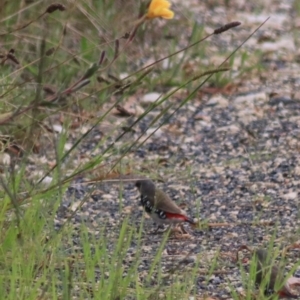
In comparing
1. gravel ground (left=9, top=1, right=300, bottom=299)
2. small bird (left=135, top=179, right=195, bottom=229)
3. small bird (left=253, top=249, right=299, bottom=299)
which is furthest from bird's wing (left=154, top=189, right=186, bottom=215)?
small bird (left=253, top=249, right=299, bottom=299)

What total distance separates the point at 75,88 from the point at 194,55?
193 inches

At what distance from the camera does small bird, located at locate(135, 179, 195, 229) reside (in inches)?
179

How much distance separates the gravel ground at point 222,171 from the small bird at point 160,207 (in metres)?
0.09

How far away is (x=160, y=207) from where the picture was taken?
15.1 ft

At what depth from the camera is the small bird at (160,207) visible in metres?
4.55

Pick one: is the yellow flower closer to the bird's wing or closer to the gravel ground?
the gravel ground

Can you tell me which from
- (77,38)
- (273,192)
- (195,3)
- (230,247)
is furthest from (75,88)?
(195,3)

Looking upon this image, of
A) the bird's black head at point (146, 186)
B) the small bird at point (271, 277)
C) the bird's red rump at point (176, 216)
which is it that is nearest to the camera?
the small bird at point (271, 277)

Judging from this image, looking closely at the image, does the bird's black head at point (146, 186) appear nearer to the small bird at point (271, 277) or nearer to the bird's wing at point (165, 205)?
the bird's wing at point (165, 205)

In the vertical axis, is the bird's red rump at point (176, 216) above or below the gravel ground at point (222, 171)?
above

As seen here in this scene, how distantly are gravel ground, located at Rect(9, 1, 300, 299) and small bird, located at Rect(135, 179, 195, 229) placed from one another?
0.29ft

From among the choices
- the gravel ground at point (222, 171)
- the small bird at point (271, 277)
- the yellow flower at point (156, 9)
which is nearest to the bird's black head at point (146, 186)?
the gravel ground at point (222, 171)

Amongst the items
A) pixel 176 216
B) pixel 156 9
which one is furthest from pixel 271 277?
pixel 176 216

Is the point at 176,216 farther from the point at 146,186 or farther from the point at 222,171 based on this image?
the point at 222,171
